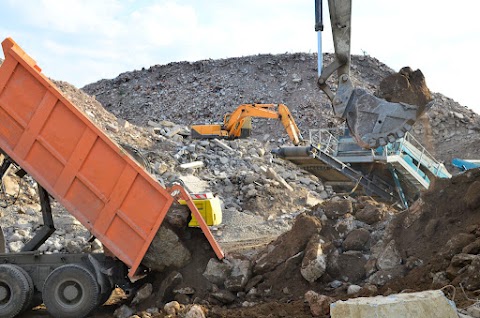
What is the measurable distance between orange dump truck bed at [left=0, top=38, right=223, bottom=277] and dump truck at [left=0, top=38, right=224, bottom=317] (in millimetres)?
12

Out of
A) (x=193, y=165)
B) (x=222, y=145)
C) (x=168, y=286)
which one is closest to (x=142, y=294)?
(x=168, y=286)

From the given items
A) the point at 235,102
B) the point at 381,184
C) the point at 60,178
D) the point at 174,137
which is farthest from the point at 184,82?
the point at 60,178

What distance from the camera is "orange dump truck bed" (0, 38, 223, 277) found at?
684cm

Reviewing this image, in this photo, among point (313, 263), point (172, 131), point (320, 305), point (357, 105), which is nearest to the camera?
point (320, 305)

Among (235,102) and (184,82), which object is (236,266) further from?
(184,82)

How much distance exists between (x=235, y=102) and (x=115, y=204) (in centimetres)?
3128

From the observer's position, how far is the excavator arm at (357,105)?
19.5 ft

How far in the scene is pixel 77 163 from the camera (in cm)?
692

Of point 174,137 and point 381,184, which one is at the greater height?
point 381,184

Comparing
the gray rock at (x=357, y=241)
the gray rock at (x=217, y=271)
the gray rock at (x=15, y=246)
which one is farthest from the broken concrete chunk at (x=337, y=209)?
the gray rock at (x=15, y=246)

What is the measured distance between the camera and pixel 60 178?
6.98m

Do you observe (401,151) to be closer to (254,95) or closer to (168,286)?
(168,286)

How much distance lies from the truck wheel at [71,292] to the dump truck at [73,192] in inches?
0.4

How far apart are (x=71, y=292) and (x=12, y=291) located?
691 millimetres
